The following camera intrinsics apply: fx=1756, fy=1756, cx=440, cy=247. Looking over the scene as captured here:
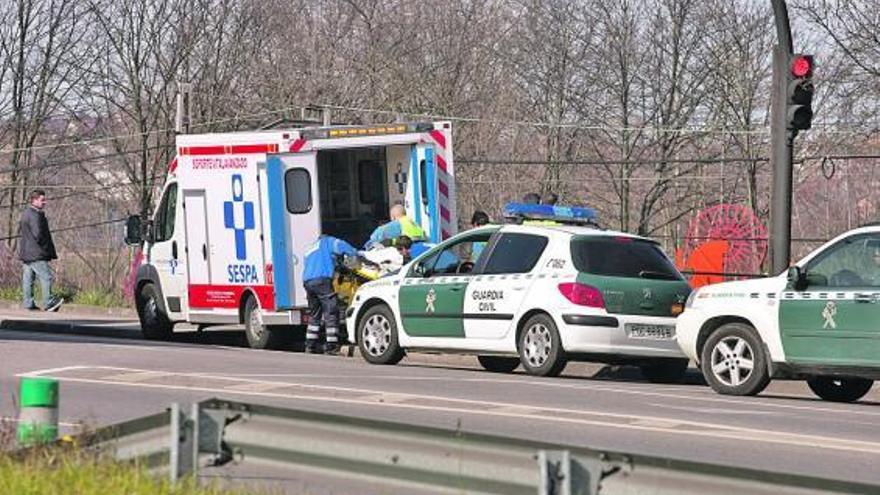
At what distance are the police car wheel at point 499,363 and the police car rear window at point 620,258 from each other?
2092mm

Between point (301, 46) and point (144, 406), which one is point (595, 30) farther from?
point (144, 406)

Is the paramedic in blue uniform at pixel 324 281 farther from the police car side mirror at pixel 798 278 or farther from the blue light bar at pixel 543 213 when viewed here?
the police car side mirror at pixel 798 278

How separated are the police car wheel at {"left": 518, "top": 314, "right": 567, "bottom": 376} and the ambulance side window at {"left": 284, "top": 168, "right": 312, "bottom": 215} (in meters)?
4.34

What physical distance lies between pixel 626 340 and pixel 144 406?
584 centimetres

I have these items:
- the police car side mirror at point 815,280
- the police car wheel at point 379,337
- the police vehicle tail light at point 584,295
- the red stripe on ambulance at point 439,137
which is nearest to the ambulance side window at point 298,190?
the red stripe on ambulance at point 439,137

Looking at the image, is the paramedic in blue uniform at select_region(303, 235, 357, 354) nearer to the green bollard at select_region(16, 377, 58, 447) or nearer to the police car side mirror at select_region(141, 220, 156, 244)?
the police car side mirror at select_region(141, 220, 156, 244)

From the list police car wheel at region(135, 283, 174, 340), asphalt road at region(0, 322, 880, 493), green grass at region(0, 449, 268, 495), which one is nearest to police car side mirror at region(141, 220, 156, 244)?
police car wheel at region(135, 283, 174, 340)

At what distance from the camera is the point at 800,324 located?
49.4ft

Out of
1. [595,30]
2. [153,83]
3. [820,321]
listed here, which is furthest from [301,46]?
[820,321]

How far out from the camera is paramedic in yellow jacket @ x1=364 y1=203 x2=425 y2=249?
2062cm

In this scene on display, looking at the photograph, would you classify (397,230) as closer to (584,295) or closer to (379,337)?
(379,337)

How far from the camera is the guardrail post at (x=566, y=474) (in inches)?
256

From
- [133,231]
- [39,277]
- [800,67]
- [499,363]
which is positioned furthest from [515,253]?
[39,277]

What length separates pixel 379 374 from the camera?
54.6 feet
